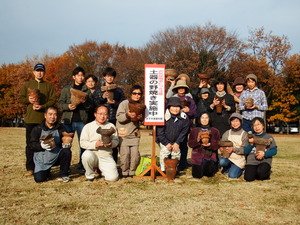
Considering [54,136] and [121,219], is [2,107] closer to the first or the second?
[54,136]

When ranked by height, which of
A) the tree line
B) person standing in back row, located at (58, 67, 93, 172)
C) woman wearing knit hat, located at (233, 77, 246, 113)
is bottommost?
person standing in back row, located at (58, 67, 93, 172)

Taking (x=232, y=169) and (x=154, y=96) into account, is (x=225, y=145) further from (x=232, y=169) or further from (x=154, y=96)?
(x=154, y=96)

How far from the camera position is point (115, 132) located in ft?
19.5

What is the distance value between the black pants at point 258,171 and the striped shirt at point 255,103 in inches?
53.2

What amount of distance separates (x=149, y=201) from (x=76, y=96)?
9.26ft

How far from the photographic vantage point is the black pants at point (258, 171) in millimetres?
5891

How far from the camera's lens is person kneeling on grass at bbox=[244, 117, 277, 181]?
233 inches

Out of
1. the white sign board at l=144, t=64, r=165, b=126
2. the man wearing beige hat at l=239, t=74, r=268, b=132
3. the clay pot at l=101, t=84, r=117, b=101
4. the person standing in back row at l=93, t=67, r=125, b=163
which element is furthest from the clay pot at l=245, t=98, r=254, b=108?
the clay pot at l=101, t=84, r=117, b=101

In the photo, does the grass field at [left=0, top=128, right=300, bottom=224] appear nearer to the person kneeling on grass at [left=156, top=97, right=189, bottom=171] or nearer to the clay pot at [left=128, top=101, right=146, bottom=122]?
the person kneeling on grass at [left=156, top=97, right=189, bottom=171]

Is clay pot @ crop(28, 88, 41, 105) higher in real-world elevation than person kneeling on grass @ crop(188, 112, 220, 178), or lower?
higher

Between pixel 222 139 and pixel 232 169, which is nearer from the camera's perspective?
pixel 232 169

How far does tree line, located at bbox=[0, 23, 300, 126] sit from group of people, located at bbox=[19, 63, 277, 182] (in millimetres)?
20160

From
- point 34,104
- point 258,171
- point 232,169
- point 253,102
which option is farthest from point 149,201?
point 253,102

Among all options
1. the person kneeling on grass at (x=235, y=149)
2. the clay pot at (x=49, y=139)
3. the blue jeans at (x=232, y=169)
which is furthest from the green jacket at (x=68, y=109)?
the blue jeans at (x=232, y=169)
